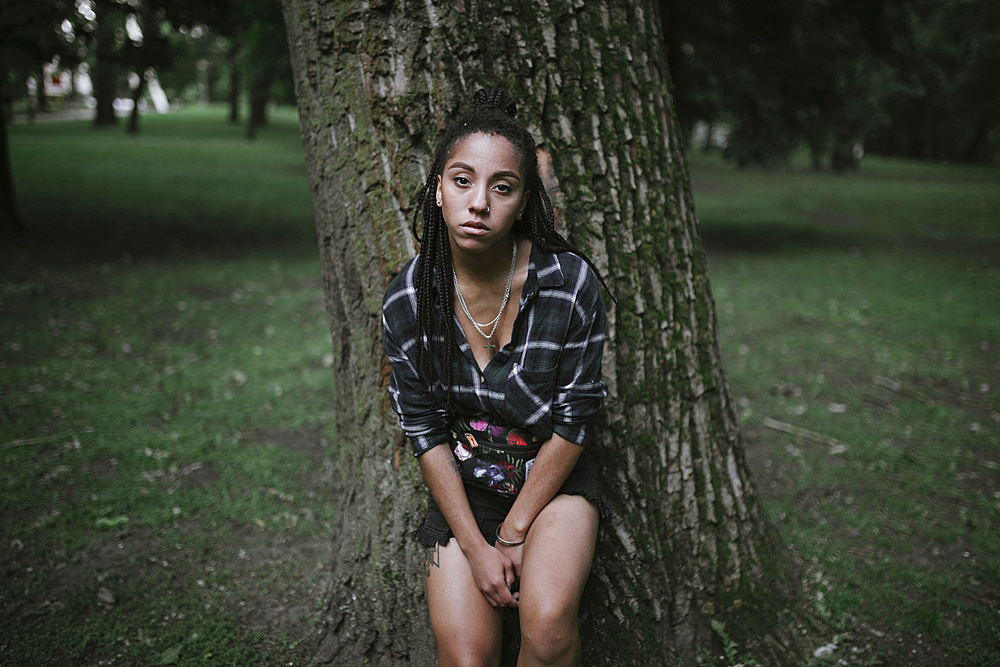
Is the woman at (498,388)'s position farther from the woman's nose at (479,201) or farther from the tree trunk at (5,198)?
the tree trunk at (5,198)

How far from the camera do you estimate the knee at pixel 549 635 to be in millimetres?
1950

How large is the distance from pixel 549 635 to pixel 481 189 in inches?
52.8

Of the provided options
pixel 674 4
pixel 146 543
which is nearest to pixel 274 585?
pixel 146 543

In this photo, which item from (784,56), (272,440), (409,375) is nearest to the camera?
(409,375)

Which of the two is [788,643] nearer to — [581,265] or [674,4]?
[581,265]

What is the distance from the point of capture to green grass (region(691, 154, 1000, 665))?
10.5 feet

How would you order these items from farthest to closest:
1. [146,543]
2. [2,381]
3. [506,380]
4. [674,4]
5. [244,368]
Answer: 1. [674,4]
2. [244,368]
3. [2,381]
4. [146,543]
5. [506,380]

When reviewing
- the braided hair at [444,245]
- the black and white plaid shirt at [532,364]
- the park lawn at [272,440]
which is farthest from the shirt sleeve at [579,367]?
the park lawn at [272,440]

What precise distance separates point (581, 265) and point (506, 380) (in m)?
0.44

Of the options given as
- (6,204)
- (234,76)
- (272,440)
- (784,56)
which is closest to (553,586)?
(272,440)

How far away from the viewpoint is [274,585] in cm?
326

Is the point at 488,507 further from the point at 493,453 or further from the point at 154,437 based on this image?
the point at 154,437

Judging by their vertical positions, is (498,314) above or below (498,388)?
above

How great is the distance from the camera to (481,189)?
1.94 metres
